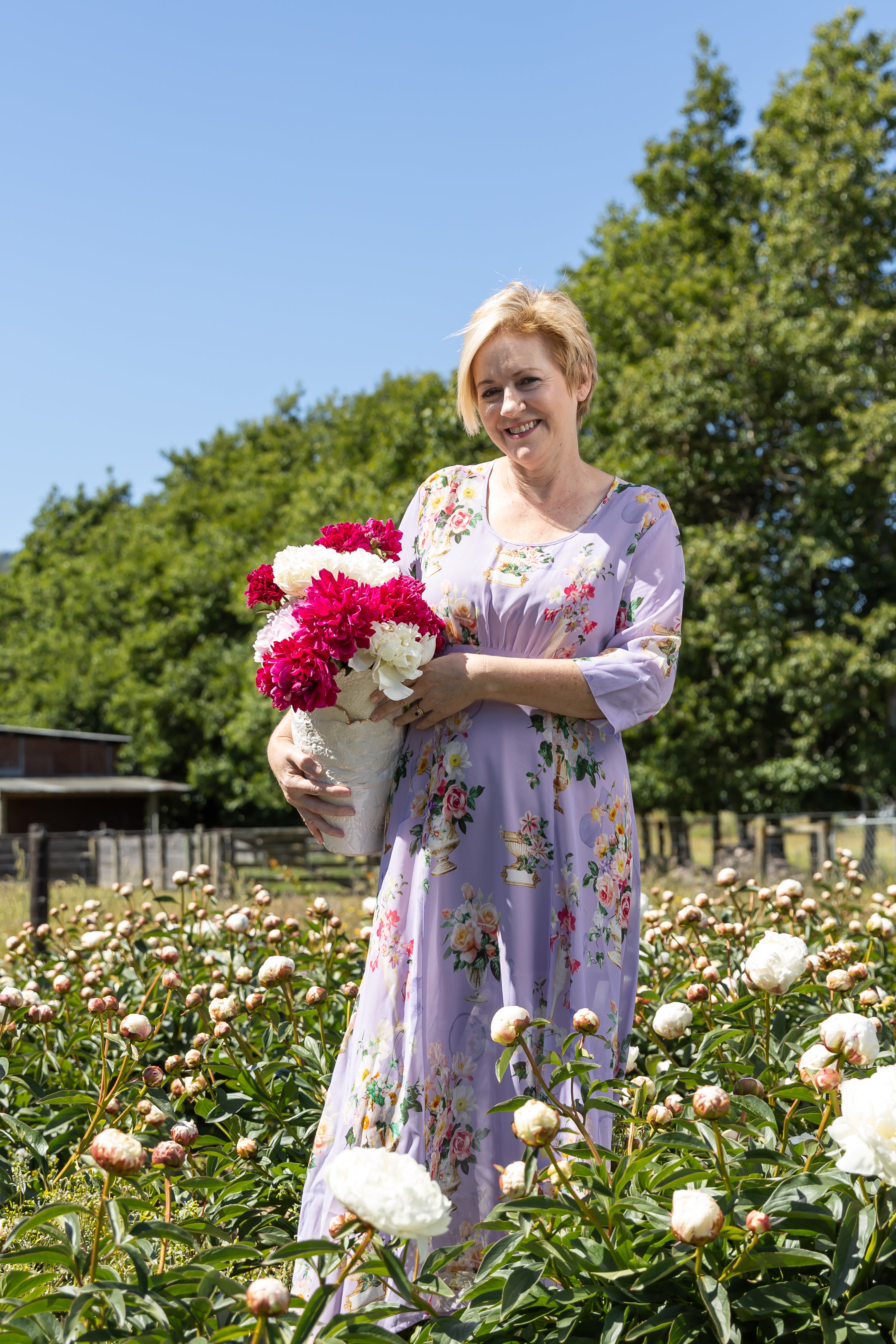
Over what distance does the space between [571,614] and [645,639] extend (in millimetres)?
159

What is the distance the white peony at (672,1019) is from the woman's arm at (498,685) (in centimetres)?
59

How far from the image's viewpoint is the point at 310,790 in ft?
7.29

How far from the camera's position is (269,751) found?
95.3 inches

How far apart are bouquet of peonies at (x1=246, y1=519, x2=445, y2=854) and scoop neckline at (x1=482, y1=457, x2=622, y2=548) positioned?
20cm

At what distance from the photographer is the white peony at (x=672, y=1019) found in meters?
2.06

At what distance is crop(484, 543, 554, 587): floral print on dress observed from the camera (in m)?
2.23

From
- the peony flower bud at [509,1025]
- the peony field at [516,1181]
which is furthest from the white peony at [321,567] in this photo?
the peony flower bud at [509,1025]

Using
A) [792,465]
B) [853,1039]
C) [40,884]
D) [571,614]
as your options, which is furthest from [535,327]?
[792,465]

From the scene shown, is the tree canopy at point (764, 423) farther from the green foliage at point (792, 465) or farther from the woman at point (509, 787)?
the woman at point (509, 787)

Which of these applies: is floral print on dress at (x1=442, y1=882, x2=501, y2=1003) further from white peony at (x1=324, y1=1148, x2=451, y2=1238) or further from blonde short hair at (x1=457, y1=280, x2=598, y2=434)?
blonde short hair at (x1=457, y1=280, x2=598, y2=434)

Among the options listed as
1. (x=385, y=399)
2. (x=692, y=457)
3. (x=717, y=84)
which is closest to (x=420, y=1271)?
(x=692, y=457)

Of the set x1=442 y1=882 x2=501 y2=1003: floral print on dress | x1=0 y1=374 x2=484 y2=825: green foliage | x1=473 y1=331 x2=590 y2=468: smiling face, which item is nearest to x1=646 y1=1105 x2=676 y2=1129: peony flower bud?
x1=442 y1=882 x2=501 y2=1003: floral print on dress

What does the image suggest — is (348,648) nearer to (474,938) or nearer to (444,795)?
(444,795)

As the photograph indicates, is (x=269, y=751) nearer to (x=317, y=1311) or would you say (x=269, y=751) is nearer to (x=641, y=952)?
(x=317, y=1311)
